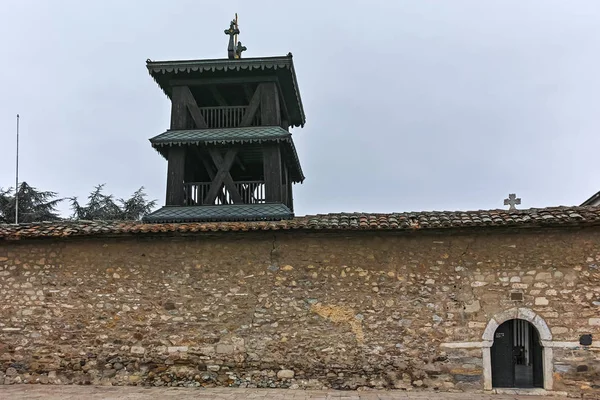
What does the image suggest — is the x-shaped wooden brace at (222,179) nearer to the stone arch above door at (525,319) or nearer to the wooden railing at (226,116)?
the wooden railing at (226,116)

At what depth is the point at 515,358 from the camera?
9.28 meters

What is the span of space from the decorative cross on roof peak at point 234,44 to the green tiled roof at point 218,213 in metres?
4.49

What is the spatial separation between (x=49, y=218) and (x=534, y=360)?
29849 millimetres

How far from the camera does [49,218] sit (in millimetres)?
30391

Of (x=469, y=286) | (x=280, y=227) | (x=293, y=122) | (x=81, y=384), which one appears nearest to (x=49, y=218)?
(x=293, y=122)

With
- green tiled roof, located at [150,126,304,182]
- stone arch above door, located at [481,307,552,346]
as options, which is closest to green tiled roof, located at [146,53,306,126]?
green tiled roof, located at [150,126,304,182]

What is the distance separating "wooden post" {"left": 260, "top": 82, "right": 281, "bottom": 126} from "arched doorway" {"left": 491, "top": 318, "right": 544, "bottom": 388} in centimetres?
746

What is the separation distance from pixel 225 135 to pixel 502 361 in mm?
8295

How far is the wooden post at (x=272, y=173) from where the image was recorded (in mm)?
12070

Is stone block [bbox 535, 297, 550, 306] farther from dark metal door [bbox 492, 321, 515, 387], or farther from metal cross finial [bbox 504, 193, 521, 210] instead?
metal cross finial [bbox 504, 193, 521, 210]

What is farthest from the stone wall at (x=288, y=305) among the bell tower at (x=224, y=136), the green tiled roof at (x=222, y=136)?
the green tiled roof at (x=222, y=136)

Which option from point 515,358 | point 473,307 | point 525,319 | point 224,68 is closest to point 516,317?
point 525,319

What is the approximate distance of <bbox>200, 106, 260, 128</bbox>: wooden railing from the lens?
13.0 metres

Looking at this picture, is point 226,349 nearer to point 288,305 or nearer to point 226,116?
point 288,305
